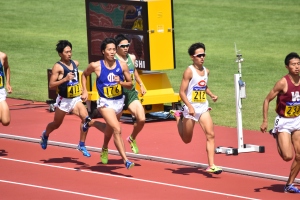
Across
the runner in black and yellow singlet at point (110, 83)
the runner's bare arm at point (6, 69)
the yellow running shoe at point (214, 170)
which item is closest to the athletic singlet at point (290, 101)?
the yellow running shoe at point (214, 170)

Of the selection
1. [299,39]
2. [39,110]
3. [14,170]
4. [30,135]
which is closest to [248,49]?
[299,39]

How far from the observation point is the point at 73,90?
1598cm

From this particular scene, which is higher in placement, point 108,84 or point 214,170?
point 108,84

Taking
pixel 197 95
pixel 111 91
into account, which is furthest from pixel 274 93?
pixel 111 91

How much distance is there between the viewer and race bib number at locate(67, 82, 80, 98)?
15.9 meters

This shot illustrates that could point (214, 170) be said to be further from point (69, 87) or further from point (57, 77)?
point (57, 77)

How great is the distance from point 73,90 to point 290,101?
4369 millimetres

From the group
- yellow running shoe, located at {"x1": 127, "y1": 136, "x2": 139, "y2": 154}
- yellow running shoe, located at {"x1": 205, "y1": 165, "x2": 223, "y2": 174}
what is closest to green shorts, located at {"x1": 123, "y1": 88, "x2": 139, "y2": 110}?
yellow running shoe, located at {"x1": 127, "y1": 136, "x2": 139, "y2": 154}

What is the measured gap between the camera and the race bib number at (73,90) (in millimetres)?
15938

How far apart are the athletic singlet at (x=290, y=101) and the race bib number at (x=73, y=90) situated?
4.16m

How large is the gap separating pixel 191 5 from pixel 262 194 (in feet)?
80.1

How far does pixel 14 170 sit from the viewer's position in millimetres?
15359

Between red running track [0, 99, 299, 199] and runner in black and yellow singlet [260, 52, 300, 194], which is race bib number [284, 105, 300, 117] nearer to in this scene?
runner in black and yellow singlet [260, 52, 300, 194]

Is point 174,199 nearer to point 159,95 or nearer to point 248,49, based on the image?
point 159,95
